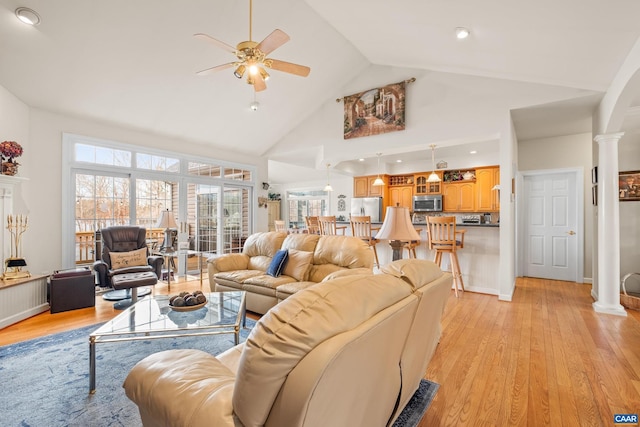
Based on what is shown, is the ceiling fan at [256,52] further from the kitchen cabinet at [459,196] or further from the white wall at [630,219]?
the kitchen cabinet at [459,196]

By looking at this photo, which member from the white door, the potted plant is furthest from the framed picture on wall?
the potted plant

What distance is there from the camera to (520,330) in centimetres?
307

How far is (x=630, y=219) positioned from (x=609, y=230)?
1.32 meters

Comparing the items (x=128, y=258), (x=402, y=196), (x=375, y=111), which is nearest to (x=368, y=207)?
(x=402, y=196)

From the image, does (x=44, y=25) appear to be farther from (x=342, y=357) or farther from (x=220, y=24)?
(x=342, y=357)

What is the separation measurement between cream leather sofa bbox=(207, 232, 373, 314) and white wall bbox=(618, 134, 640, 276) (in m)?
4.10

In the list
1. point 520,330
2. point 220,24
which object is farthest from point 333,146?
point 520,330

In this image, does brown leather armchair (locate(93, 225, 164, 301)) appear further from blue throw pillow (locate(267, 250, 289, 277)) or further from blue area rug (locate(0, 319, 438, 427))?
blue throw pillow (locate(267, 250, 289, 277))

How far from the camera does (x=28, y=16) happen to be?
9.26 feet

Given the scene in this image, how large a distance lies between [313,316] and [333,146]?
17.4 feet

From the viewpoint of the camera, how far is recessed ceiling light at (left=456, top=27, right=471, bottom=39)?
126 inches

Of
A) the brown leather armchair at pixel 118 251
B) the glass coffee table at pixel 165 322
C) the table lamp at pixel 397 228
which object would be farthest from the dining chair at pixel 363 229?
the brown leather armchair at pixel 118 251

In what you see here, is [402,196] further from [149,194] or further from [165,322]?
[165,322]

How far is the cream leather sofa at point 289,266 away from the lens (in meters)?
3.22
